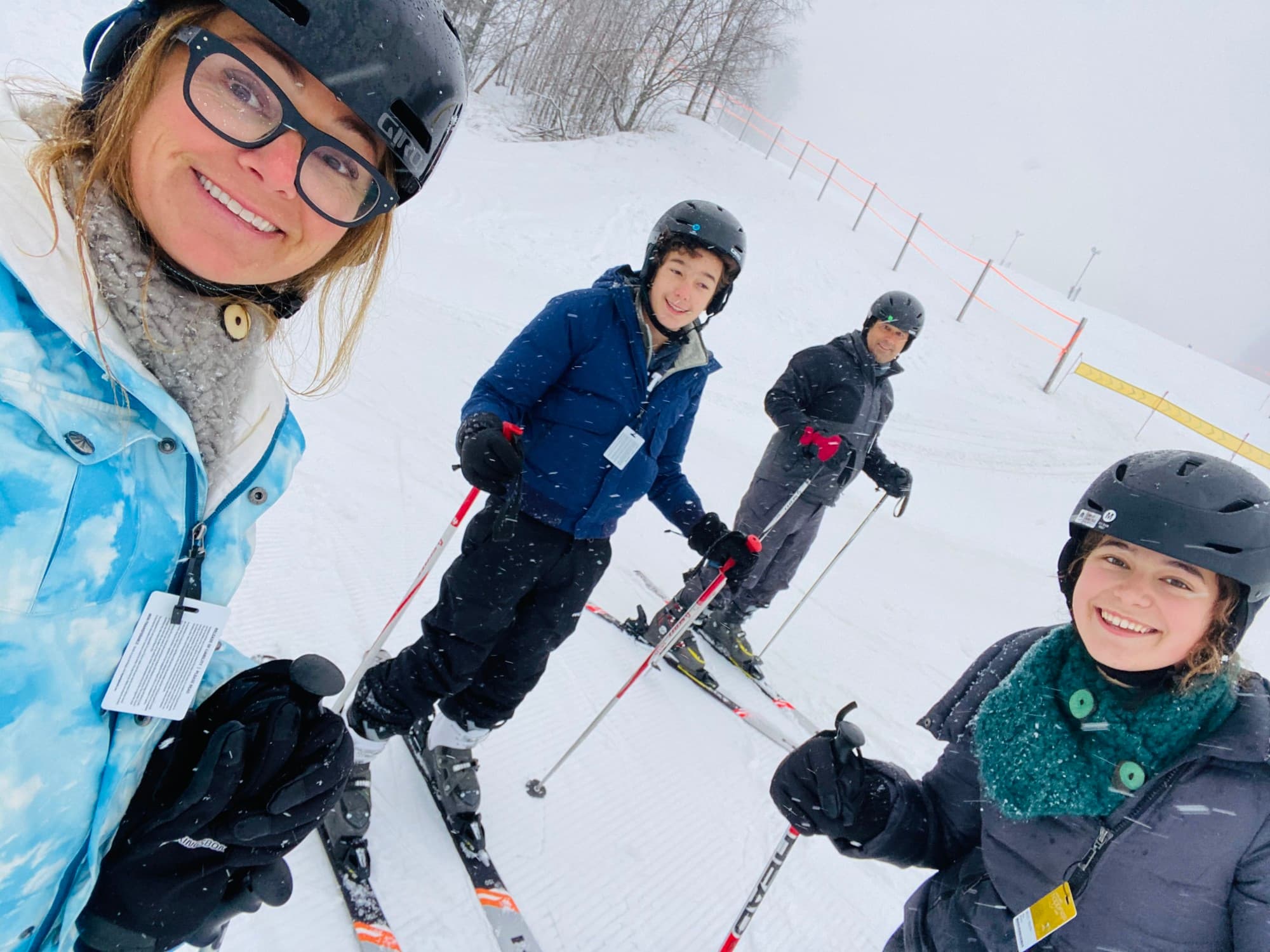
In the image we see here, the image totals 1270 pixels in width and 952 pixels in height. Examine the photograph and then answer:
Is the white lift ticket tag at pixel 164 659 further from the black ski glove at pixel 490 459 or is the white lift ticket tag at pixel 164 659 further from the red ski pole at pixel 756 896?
the red ski pole at pixel 756 896

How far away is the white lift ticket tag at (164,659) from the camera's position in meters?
0.90

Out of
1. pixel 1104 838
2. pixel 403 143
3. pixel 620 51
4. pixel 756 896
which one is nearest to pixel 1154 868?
A: pixel 1104 838

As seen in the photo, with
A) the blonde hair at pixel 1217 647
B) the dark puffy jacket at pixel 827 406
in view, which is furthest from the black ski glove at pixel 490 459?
the dark puffy jacket at pixel 827 406

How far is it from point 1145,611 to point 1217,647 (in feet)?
0.54

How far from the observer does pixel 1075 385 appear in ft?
49.8

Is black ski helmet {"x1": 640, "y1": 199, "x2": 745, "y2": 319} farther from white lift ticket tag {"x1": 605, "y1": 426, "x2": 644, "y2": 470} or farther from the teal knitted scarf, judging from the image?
the teal knitted scarf

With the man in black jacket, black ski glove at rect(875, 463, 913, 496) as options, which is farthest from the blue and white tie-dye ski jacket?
black ski glove at rect(875, 463, 913, 496)

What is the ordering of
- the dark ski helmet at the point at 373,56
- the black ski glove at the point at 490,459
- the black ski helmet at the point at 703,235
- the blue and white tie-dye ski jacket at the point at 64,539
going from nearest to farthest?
1. the blue and white tie-dye ski jacket at the point at 64,539
2. the dark ski helmet at the point at 373,56
3. the black ski glove at the point at 490,459
4. the black ski helmet at the point at 703,235

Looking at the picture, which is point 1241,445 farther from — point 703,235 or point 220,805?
point 220,805

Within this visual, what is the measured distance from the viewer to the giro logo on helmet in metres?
1.08

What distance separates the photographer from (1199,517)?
1581 millimetres

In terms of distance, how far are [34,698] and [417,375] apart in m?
5.81

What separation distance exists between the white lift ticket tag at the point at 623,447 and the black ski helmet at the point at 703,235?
54cm

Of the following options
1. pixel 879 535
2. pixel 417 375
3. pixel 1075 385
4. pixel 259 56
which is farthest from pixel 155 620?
pixel 1075 385
